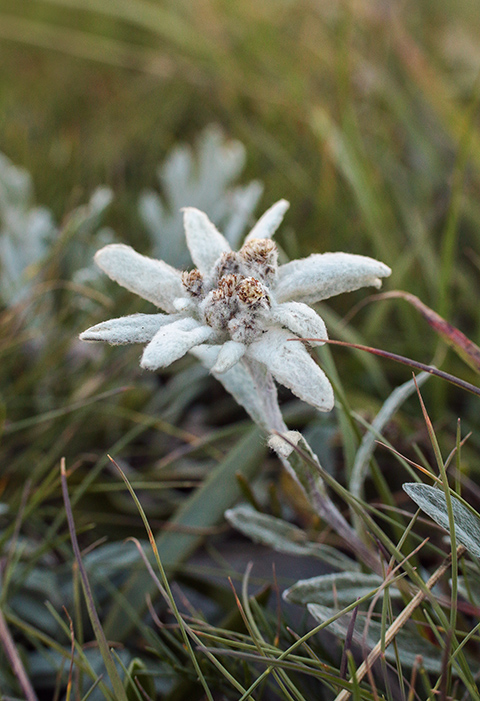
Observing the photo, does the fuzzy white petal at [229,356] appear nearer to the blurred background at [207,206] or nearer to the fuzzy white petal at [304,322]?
the fuzzy white petal at [304,322]

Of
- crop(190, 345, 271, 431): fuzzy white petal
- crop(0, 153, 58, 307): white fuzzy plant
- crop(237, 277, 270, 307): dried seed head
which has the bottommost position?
crop(190, 345, 271, 431): fuzzy white petal

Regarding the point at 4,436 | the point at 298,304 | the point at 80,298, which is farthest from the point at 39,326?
the point at 298,304

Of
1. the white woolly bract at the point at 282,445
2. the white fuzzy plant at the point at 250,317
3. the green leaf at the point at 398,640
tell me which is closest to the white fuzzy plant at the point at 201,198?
the white fuzzy plant at the point at 250,317

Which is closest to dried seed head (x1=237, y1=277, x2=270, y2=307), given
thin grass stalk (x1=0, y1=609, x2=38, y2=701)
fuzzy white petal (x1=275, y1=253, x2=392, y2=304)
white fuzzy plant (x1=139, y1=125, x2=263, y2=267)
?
fuzzy white petal (x1=275, y1=253, x2=392, y2=304)

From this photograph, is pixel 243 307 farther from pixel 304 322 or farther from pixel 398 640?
pixel 398 640

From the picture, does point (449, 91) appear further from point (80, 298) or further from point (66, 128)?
point (80, 298)

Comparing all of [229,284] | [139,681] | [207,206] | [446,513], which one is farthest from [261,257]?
[207,206]

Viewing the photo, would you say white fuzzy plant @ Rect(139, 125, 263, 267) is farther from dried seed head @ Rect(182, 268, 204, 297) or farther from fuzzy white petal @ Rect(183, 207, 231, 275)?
dried seed head @ Rect(182, 268, 204, 297)
